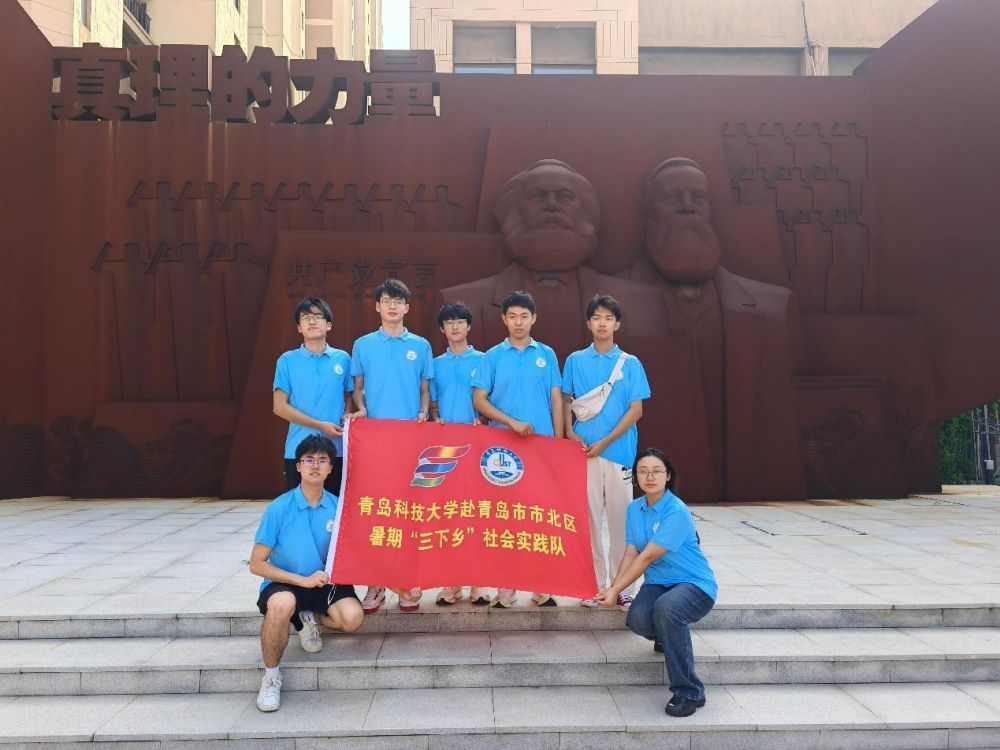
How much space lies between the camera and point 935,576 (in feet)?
13.5

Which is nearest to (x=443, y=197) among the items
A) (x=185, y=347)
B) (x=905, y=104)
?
(x=185, y=347)

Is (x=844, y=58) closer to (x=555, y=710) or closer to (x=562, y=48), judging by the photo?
(x=562, y=48)

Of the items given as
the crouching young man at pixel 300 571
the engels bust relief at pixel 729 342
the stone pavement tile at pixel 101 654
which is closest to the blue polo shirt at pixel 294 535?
the crouching young man at pixel 300 571

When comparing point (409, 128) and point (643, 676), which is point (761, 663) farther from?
point (409, 128)

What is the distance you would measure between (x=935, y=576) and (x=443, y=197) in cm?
599

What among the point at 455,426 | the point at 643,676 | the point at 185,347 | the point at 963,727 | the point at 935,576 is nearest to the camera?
the point at 963,727

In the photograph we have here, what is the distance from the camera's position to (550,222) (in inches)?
291

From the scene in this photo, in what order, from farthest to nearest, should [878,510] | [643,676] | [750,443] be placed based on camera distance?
[750,443], [878,510], [643,676]

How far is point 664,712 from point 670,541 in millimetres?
632

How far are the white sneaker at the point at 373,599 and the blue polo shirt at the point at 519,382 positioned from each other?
0.95 meters

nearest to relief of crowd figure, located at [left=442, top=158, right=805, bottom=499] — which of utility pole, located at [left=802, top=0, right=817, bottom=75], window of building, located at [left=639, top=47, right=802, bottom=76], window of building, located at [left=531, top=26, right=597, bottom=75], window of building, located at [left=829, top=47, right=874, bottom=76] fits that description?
window of building, located at [left=531, top=26, right=597, bottom=75]

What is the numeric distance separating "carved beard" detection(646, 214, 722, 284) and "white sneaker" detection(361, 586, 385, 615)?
5.19 m

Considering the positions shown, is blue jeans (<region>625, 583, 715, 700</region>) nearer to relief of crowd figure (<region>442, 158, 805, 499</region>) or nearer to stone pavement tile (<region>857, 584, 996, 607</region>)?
stone pavement tile (<region>857, 584, 996, 607</region>)

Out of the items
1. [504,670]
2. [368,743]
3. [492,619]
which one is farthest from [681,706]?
[368,743]
